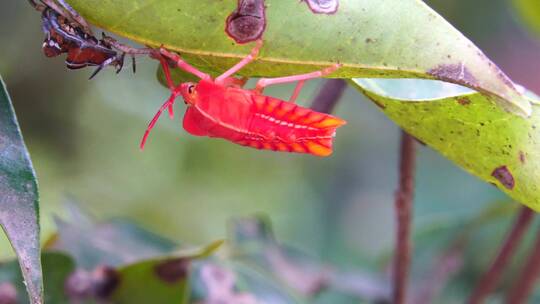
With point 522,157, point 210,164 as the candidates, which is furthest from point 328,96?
point 210,164

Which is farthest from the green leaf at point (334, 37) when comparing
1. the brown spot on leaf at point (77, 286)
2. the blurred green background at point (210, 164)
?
the blurred green background at point (210, 164)

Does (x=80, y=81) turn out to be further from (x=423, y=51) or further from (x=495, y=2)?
(x=423, y=51)

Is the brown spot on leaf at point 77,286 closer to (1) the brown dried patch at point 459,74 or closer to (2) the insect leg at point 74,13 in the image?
(2) the insect leg at point 74,13

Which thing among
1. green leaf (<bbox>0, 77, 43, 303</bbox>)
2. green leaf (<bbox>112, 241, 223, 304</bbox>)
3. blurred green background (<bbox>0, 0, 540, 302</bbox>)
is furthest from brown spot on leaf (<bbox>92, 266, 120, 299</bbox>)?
blurred green background (<bbox>0, 0, 540, 302</bbox>)

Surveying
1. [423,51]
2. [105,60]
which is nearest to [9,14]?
[105,60]

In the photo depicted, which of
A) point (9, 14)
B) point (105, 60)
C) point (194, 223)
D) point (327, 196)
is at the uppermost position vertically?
point (105, 60)

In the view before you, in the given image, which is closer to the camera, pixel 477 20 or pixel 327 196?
pixel 477 20

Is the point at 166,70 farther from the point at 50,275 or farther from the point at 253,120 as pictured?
the point at 50,275
